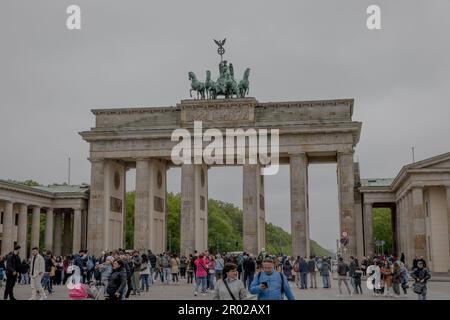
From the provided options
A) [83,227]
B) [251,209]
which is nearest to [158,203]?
[83,227]

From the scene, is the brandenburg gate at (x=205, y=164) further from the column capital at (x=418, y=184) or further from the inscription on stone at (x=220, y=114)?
the column capital at (x=418, y=184)

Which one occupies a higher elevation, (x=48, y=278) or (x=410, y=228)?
(x=410, y=228)

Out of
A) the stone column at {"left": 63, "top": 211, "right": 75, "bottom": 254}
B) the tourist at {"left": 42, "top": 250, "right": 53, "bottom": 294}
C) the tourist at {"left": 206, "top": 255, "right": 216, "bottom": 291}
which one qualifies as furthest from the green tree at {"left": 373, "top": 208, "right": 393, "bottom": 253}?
the tourist at {"left": 42, "top": 250, "right": 53, "bottom": 294}

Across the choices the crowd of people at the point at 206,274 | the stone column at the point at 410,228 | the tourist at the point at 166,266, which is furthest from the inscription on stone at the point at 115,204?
the stone column at the point at 410,228

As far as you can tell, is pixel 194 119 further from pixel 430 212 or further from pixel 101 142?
pixel 430 212

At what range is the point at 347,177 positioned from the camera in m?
53.1

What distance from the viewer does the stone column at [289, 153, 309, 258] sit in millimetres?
52838

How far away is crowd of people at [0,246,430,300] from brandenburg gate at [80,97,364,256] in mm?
12584

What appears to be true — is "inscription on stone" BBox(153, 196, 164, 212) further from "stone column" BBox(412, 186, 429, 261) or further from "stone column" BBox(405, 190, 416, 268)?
"stone column" BBox(412, 186, 429, 261)

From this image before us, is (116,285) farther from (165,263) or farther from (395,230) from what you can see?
(395,230)

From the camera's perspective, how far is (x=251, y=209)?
176 feet

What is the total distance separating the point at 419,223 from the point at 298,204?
37.9ft

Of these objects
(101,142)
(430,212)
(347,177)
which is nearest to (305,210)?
(347,177)

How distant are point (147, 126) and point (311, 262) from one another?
28.5 m
